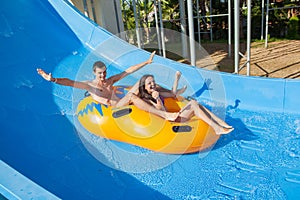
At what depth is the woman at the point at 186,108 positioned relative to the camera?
2258 mm

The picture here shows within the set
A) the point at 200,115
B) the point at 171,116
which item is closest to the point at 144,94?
the point at 171,116

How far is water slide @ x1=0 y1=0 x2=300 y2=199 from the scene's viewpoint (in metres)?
1.98

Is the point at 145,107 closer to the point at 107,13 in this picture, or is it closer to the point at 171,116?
the point at 171,116

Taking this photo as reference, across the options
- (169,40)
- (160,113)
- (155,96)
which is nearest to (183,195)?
(160,113)

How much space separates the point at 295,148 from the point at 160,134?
1134mm

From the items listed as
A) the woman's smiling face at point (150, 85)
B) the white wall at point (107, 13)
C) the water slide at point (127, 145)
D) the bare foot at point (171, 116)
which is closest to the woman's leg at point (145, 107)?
the bare foot at point (171, 116)

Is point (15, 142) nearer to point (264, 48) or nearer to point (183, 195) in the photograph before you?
point (183, 195)

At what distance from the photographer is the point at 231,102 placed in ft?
10.3

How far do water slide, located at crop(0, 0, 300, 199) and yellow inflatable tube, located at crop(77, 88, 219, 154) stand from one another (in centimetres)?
10

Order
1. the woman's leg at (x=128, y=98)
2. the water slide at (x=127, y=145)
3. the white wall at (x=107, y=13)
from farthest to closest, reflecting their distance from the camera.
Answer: the white wall at (x=107, y=13), the woman's leg at (x=128, y=98), the water slide at (x=127, y=145)

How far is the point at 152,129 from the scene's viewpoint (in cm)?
224

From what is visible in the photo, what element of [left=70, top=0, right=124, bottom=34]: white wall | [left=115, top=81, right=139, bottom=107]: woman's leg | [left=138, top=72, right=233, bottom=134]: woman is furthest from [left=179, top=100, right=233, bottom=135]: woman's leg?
[left=70, top=0, right=124, bottom=34]: white wall

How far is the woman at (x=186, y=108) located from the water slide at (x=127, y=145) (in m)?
0.23

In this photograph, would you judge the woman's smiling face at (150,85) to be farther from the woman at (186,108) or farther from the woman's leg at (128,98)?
the woman's leg at (128,98)
